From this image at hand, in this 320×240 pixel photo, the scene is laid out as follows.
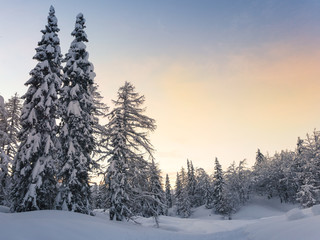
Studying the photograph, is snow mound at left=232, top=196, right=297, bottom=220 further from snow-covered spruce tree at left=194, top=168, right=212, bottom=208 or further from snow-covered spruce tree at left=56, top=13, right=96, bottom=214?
snow-covered spruce tree at left=56, top=13, right=96, bottom=214

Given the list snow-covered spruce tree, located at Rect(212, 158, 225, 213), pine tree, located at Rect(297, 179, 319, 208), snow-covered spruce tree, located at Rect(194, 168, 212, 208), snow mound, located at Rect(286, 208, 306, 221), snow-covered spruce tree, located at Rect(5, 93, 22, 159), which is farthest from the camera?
snow-covered spruce tree, located at Rect(194, 168, 212, 208)

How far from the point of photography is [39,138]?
14.5 m

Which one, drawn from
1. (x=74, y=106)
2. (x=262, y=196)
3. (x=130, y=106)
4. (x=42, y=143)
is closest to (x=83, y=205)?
(x=42, y=143)

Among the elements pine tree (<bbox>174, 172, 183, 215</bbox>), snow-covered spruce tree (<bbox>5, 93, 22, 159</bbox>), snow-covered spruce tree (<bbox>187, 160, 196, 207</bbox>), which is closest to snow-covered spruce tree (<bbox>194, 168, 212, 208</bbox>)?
snow-covered spruce tree (<bbox>187, 160, 196, 207</bbox>)

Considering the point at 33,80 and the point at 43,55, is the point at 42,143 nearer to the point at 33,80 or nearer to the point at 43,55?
the point at 33,80

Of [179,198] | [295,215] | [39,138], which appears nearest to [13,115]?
[39,138]

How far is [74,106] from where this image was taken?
1495cm

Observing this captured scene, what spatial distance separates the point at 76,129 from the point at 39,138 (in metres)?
2.37

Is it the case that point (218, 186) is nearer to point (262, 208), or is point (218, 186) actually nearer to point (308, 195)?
point (262, 208)

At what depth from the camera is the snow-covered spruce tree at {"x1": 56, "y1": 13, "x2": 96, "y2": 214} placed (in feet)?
46.4

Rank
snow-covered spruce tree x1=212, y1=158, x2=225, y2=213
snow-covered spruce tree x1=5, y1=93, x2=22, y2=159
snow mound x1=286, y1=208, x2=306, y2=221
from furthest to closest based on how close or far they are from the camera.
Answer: snow-covered spruce tree x1=212, y1=158, x2=225, y2=213, snow-covered spruce tree x1=5, y1=93, x2=22, y2=159, snow mound x1=286, y1=208, x2=306, y2=221

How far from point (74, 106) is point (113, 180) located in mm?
5756

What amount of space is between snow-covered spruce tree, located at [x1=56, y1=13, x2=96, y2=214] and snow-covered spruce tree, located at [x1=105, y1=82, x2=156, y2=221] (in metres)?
1.63

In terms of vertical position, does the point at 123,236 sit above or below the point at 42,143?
below
